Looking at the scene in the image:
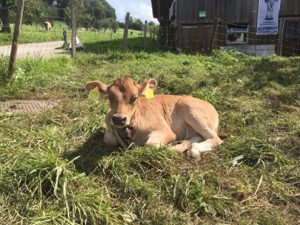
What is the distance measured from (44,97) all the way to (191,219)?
5.76 meters

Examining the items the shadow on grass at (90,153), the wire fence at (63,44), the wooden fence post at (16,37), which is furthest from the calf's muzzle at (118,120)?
the wire fence at (63,44)

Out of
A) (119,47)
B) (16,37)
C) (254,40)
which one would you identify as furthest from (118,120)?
(119,47)

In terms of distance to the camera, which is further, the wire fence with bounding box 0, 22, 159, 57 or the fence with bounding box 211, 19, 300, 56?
the wire fence with bounding box 0, 22, 159, 57

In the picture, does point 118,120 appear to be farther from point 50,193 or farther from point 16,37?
point 16,37

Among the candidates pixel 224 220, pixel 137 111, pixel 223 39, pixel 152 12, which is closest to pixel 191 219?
pixel 224 220

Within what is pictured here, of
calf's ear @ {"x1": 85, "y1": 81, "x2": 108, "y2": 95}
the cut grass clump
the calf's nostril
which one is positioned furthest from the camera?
calf's ear @ {"x1": 85, "y1": 81, "x2": 108, "y2": 95}

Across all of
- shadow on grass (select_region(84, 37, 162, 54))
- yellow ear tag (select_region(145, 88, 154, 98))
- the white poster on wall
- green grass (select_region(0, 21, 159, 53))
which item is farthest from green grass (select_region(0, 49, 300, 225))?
the white poster on wall

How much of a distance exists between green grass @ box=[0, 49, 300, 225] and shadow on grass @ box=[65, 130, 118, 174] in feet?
0.04

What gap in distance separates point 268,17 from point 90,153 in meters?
18.9

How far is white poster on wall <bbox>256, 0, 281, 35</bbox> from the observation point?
2145 cm

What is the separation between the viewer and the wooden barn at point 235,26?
70.6 feet

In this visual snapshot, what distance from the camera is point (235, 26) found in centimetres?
2217

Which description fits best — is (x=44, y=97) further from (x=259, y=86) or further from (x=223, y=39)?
(x=223, y=39)

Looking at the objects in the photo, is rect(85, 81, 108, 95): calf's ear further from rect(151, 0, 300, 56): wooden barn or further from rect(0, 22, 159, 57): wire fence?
rect(151, 0, 300, 56): wooden barn
